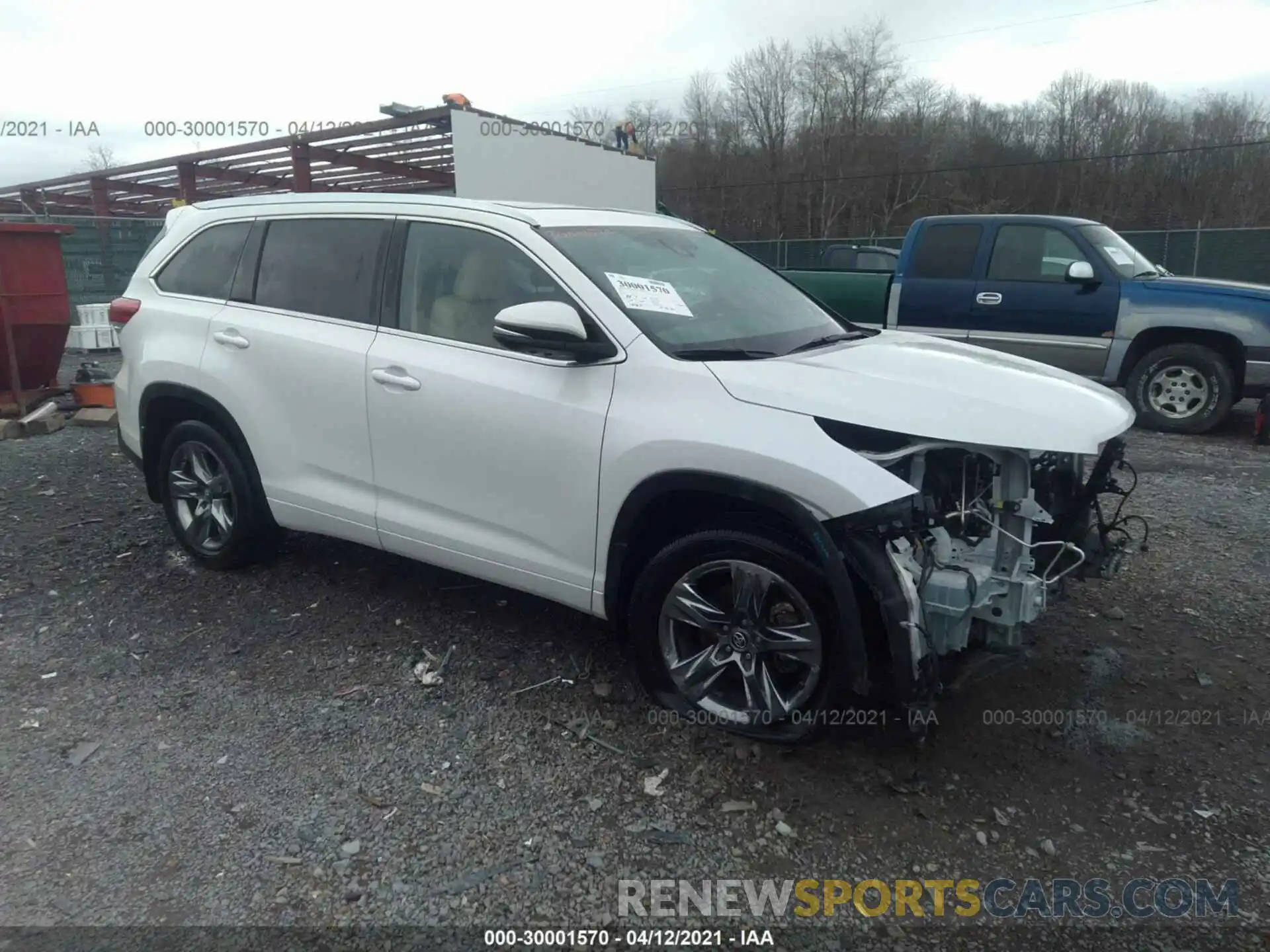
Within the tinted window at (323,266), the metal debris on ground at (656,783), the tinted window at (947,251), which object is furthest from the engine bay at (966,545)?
the tinted window at (947,251)

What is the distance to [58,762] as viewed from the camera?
318cm

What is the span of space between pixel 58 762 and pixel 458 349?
2040 mm

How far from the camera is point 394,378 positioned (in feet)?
12.3

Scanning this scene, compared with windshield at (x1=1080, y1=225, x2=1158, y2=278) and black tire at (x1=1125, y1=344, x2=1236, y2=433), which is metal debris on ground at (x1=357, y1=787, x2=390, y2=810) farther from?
windshield at (x1=1080, y1=225, x2=1158, y2=278)

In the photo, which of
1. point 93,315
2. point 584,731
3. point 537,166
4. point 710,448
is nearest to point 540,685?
point 584,731

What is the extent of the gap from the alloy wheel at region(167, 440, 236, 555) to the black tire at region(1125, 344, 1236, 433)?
7.39 meters

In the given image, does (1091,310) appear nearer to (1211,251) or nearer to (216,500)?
(216,500)

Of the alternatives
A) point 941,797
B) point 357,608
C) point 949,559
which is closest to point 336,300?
point 357,608

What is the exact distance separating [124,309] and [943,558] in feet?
14.1

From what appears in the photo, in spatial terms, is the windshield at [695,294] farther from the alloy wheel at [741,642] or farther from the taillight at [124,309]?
the taillight at [124,309]

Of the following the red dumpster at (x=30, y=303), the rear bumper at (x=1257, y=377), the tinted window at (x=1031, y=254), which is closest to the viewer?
the rear bumper at (x=1257, y=377)

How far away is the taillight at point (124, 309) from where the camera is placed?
15.8 feet

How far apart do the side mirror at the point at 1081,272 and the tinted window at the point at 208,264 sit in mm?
6867

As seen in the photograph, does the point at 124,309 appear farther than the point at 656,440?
Yes
